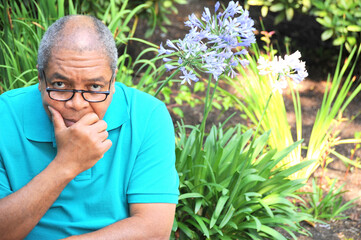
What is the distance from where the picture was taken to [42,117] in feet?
6.62

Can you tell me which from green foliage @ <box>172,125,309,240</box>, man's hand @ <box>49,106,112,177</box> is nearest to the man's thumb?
man's hand @ <box>49,106,112,177</box>

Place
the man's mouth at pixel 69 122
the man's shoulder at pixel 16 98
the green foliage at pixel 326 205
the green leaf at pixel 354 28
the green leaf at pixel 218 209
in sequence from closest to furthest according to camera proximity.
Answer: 1. the man's mouth at pixel 69 122
2. the man's shoulder at pixel 16 98
3. the green leaf at pixel 218 209
4. the green foliage at pixel 326 205
5. the green leaf at pixel 354 28

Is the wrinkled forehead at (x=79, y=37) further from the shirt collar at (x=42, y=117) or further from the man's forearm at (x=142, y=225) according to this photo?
the man's forearm at (x=142, y=225)

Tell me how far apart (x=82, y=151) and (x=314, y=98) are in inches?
138

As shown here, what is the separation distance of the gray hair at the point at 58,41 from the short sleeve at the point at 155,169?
1.01 ft

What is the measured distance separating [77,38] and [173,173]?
2.11 ft

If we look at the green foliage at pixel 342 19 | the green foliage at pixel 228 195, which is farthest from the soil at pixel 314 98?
the green foliage at pixel 342 19

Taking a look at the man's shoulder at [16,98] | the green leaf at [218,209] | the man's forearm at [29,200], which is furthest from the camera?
the green leaf at [218,209]

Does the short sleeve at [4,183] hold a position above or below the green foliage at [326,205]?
above

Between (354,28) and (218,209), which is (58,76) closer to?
(218,209)

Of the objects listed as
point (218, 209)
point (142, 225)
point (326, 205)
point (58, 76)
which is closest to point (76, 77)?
point (58, 76)

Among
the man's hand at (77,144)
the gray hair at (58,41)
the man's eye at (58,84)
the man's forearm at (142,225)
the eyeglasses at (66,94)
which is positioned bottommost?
the man's forearm at (142,225)

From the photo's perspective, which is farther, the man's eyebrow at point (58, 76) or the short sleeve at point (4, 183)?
the short sleeve at point (4, 183)

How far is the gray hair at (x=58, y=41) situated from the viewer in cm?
180
